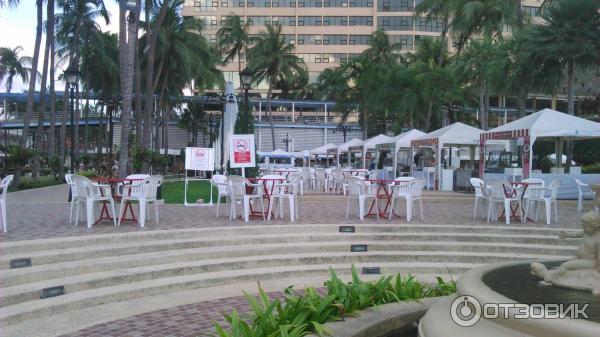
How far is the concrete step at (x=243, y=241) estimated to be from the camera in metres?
6.93

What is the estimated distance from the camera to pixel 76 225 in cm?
928

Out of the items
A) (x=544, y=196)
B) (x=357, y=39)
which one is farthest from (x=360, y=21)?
(x=544, y=196)

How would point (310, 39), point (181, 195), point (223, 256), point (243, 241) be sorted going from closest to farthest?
point (223, 256) < point (243, 241) < point (181, 195) < point (310, 39)

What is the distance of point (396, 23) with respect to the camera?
6606 cm

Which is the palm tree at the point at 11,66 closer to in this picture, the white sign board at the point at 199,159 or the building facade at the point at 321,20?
the building facade at the point at 321,20

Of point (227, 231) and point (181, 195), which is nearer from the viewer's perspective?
point (227, 231)

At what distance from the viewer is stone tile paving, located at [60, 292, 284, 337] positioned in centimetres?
511

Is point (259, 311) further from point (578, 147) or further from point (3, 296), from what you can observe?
point (578, 147)

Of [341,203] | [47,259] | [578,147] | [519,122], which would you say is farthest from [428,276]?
[578,147]

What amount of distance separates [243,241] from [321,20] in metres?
62.5

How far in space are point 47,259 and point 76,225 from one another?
8.51 ft

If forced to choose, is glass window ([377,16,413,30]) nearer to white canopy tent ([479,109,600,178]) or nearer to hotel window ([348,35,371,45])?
hotel window ([348,35,371,45])

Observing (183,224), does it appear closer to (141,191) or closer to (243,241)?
(141,191)

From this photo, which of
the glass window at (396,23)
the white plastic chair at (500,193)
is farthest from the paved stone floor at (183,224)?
→ the glass window at (396,23)
